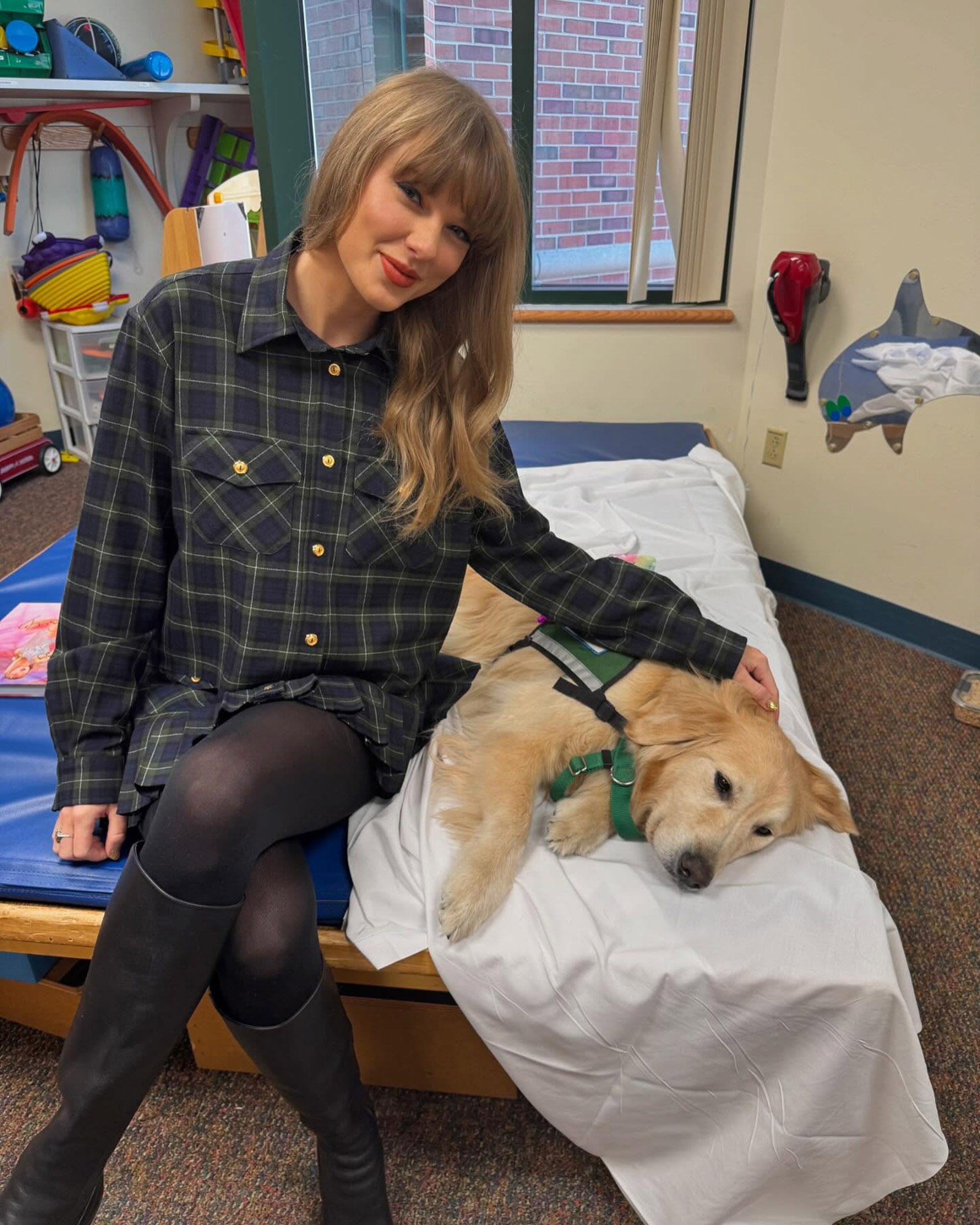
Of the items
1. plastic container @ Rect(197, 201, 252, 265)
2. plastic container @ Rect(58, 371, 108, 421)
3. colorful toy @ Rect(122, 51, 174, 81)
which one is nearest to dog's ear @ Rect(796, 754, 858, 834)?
plastic container @ Rect(197, 201, 252, 265)

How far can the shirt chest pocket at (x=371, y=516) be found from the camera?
1.23 metres

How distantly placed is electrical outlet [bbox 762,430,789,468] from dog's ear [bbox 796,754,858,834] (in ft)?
6.21

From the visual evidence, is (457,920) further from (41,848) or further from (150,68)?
(150,68)

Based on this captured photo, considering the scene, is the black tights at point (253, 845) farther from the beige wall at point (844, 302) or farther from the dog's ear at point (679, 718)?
the beige wall at point (844, 302)

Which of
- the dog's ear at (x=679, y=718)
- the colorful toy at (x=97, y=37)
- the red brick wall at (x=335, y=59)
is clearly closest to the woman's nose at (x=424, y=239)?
the dog's ear at (x=679, y=718)

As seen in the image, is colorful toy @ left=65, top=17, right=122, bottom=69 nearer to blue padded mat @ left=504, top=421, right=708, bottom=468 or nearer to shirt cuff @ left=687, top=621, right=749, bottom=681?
blue padded mat @ left=504, top=421, right=708, bottom=468

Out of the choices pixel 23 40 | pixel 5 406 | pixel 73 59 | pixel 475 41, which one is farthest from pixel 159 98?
pixel 475 41

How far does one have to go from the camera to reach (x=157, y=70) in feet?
12.2

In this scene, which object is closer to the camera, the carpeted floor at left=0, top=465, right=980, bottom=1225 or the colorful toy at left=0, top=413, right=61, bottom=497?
the carpeted floor at left=0, top=465, right=980, bottom=1225

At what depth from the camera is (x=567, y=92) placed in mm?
3361

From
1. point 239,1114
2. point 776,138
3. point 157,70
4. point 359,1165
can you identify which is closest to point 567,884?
point 359,1165

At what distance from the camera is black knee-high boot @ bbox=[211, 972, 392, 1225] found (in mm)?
1055

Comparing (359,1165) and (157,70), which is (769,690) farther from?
(157,70)

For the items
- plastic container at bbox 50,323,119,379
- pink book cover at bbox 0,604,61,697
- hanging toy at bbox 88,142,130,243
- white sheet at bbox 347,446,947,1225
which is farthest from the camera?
hanging toy at bbox 88,142,130,243
